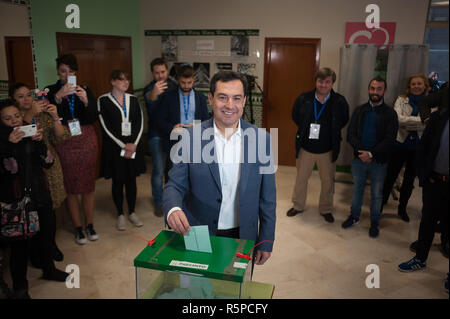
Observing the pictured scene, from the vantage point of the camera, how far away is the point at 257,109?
605 centimetres

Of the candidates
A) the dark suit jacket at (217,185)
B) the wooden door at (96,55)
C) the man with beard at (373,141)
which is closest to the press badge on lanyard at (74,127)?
the wooden door at (96,55)

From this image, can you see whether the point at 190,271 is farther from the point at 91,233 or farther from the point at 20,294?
the point at 91,233

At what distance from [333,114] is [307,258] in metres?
1.58

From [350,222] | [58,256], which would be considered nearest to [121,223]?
[58,256]

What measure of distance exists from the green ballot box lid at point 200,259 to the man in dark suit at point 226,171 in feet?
1.17

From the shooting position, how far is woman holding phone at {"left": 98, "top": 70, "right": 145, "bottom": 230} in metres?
3.60

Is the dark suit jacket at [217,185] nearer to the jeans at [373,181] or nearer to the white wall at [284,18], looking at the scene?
the jeans at [373,181]

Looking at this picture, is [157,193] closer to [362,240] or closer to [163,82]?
[163,82]

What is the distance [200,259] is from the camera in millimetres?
1262

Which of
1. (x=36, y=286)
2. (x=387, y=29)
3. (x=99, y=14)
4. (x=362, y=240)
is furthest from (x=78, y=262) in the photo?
(x=387, y=29)

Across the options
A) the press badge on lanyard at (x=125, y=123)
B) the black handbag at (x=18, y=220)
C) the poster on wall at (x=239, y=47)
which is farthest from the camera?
the poster on wall at (x=239, y=47)

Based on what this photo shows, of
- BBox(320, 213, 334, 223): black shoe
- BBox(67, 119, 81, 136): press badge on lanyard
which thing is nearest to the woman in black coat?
BBox(67, 119, 81, 136): press badge on lanyard

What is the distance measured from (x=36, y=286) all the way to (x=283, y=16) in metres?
4.90

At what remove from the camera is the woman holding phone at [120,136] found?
3602 millimetres
